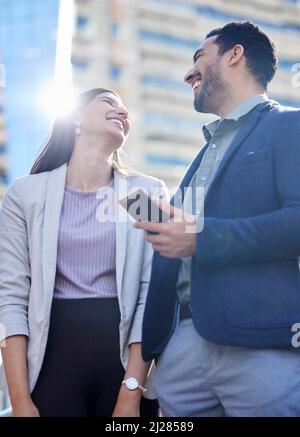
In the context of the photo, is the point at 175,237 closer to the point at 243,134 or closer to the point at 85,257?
the point at 243,134

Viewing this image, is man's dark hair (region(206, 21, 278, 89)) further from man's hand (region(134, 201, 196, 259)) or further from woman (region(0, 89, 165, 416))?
man's hand (region(134, 201, 196, 259))

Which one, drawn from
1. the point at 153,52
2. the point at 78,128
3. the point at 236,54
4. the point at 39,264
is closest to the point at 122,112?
the point at 78,128

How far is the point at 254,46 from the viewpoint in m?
1.72

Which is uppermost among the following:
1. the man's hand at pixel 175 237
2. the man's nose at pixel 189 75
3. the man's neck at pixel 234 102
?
the man's nose at pixel 189 75

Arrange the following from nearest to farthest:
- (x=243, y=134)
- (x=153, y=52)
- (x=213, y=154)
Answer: (x=243, y=134), (x=213, y=154), (x=153, y=52)

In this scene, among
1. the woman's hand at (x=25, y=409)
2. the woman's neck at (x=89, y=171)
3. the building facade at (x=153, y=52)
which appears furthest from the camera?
the building facade at (x=153, y=52)

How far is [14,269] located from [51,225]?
0.15m

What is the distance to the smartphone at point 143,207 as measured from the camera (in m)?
1.40

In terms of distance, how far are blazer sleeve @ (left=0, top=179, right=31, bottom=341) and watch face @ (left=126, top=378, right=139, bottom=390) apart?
28 cm

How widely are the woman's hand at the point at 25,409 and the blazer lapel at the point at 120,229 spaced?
1.10ft

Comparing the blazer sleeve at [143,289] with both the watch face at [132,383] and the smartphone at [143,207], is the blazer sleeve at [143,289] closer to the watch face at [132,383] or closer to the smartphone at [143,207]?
the watch face at [132,383]

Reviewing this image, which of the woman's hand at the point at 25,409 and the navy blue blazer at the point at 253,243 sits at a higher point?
the navy blue blazer at the point at 253,243

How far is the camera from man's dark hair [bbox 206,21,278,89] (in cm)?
170

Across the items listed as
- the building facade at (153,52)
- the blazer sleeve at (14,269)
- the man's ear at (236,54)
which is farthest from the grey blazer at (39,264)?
the building facade at (153,52)
